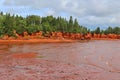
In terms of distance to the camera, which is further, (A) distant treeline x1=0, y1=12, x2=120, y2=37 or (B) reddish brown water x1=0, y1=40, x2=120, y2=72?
(A) distant treeline x1=0, y1=12, x2=120, y2=37

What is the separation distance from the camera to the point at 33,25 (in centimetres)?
11988

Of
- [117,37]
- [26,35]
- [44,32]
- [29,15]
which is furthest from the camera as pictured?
[117,37]

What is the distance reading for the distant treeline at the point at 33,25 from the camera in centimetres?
9381

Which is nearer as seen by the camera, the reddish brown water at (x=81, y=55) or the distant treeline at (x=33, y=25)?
the reddish brown water at (x=81, y=55)

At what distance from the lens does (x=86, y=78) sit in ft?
72.7

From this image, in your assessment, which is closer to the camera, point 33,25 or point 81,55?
point 81,55

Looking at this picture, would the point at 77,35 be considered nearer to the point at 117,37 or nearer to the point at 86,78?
the point at 117,37

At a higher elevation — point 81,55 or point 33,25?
point 33,25

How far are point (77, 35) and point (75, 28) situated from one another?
10.2m

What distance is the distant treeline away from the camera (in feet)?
308

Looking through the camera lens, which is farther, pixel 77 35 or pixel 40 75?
pixel 77 35

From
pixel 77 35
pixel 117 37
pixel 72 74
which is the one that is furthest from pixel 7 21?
pixel 117 37

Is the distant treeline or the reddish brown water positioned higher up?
the distant treeline

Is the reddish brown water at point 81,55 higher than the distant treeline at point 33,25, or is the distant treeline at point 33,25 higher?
the distant treeline at point 33,25
